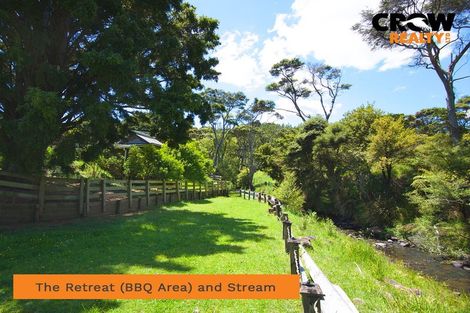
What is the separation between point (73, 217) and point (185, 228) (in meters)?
4.49

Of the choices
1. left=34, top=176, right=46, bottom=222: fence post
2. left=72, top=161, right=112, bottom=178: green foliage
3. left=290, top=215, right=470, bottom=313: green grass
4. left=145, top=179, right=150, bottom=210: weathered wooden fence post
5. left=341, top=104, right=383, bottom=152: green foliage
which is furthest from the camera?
left=341, top=104, right=383, bottom=152: green foliage

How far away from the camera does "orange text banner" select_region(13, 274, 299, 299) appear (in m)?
4.93

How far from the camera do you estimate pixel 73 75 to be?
38.1ft

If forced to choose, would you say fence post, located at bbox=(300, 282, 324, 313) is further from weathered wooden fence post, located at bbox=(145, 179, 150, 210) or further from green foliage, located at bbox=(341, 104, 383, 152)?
green foliage, located at bbox=(341, 104, 383, 152)

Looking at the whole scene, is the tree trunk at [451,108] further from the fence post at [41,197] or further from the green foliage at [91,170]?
the green foliage at [91,170]

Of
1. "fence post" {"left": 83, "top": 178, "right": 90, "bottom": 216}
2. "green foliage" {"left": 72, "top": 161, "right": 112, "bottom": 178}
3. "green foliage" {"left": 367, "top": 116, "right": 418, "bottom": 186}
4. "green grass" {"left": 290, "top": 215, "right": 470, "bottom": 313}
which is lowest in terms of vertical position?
"green grass" {"left": 290, "top": 215, "right": 470, "bottom": 313}

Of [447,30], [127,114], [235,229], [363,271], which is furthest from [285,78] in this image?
[363,271]

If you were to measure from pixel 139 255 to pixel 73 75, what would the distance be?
26.5ft

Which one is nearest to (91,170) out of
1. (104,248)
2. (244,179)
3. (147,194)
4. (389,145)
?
(147,194)

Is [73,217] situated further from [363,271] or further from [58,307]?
[363,271]

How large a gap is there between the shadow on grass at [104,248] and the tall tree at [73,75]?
2.85m

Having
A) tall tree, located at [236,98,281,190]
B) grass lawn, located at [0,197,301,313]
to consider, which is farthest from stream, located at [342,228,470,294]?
tall tree, located at [236,98,281,190]

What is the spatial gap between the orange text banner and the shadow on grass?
0.28 meters

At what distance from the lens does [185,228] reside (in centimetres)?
1108
